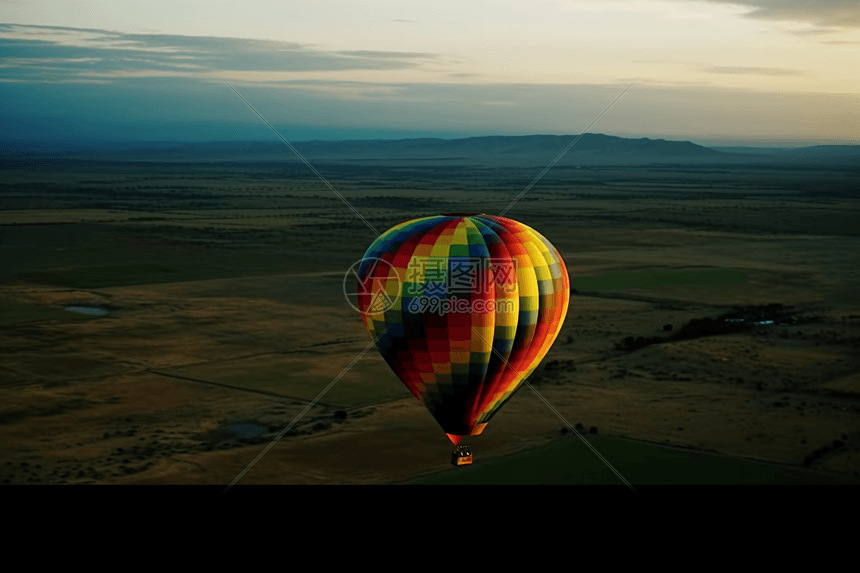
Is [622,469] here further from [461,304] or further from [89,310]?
[89,310]

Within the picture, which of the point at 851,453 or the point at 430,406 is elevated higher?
the point at 430,406

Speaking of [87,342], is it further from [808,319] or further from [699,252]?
[699,252]

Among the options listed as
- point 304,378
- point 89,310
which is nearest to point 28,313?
point 89,310

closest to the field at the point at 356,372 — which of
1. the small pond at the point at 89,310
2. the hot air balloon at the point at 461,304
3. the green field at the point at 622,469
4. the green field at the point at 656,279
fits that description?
the green field at the point at 622,469

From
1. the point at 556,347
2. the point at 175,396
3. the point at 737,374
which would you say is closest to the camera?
the point at 175,396

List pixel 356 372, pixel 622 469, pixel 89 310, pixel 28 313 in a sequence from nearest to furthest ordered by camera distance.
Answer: pixel 622 469
pixel 356 372
pixel 28 313
pixel 89 310

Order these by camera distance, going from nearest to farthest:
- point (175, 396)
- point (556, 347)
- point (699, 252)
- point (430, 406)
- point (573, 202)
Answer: point (430, 406) → point (175, 396) → point (556, 347) → point (699, 252) → point (573, 202)

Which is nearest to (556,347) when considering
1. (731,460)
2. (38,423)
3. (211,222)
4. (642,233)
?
(731,460)
